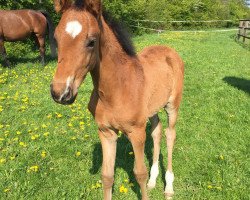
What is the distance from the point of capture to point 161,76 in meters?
3.64

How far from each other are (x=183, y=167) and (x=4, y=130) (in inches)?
119

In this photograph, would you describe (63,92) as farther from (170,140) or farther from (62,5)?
(170,140)

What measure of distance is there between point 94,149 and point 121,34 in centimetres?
226

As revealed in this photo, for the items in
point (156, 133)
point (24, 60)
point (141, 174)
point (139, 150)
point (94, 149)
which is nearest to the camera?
point (139, 150)

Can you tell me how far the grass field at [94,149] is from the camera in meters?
3.82

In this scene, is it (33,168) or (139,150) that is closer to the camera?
(139,150)

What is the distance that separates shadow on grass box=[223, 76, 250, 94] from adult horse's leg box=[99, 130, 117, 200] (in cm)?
510

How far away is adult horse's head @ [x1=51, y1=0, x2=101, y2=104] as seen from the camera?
7.07 ft

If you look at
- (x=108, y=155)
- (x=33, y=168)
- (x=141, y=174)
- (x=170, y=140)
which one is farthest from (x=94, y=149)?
(x=141, y=174)

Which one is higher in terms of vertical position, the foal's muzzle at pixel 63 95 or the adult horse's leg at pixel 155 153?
the foal's muzzle at pixel 63 95

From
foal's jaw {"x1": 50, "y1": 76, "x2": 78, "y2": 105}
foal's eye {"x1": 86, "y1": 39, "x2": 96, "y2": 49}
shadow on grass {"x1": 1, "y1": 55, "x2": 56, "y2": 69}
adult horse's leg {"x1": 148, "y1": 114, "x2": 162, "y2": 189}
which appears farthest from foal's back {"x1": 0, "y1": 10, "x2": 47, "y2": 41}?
foal's jaw {"x1": 50, "y1": 76, "x2": 78, "y2": 105}

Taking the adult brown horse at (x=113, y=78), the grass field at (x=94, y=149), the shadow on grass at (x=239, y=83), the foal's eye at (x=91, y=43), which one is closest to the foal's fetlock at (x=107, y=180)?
the adult brown horse at (x=113, y=78)

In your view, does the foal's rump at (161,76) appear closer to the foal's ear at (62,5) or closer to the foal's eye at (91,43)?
the foal's eye at (91,43)

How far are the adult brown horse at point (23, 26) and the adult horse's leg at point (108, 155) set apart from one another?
23.5 feet
